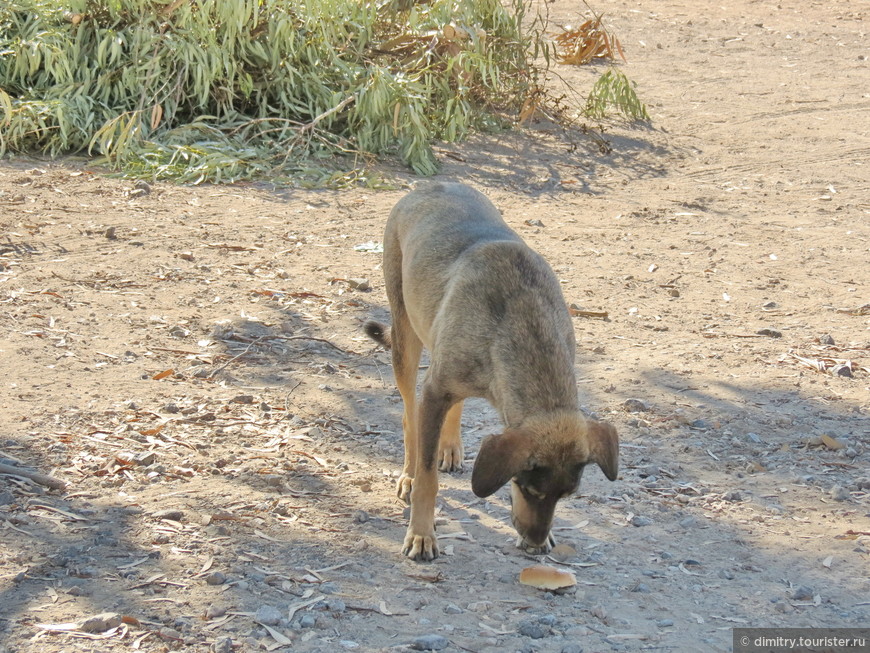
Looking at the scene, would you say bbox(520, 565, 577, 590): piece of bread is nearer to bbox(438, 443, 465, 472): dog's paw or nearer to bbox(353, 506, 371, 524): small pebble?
bbox(353, 506, 371, 524): small pebble

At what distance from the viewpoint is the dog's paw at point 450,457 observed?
19.6ft

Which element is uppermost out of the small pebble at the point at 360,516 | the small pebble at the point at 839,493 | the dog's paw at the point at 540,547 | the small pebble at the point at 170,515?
the small pebble at the point at 839,493

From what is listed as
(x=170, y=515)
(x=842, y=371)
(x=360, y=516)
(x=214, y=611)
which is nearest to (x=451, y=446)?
(x=360, y=516)

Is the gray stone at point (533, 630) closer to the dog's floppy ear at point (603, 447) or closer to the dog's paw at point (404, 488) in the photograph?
the dog's floppy ear at point (603, 447)

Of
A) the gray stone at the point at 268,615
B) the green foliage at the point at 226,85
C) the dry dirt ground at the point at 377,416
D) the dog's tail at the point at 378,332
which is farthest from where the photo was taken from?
the green foliage at the point at 226,85

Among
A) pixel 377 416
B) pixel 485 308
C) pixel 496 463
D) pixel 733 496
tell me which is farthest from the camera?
pixel 377 416

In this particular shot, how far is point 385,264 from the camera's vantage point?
619 centimetres

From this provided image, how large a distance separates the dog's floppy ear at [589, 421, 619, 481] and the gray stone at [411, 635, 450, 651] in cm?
98

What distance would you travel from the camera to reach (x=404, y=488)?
559 centimetres

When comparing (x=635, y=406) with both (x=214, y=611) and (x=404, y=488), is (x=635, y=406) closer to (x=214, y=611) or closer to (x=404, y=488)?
(x=404, y=488)

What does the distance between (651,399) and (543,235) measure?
3.65 metres

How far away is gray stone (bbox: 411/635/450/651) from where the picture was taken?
412 centimetres

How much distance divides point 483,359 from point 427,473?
650 millimetres

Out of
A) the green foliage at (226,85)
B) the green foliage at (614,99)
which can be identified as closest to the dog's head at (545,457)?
the green foliage at (226,85)
